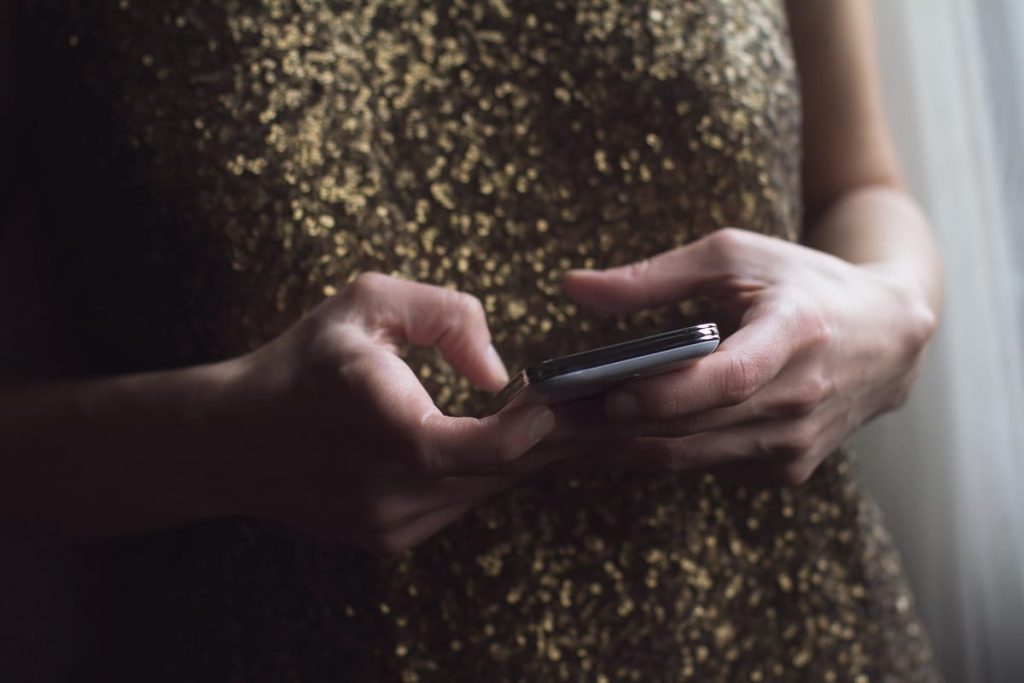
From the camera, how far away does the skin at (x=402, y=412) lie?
1.34 ft

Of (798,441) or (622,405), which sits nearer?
(622,405)

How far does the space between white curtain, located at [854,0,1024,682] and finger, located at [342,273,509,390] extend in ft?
1.98

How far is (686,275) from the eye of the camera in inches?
20.4

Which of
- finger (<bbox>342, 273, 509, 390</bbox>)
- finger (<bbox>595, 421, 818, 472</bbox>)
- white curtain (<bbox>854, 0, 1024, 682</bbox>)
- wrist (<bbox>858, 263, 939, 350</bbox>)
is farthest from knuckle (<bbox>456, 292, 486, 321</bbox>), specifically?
white curtain (<bbox>854, 0, 1024, 682</bbox>)

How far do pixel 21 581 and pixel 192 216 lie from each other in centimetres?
36

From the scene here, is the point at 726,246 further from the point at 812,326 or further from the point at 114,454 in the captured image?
the point at 114,454

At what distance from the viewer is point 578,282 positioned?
527mm

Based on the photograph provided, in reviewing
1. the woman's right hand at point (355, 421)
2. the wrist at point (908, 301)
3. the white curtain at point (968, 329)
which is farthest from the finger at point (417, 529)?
the white curtain at point (968, 329)

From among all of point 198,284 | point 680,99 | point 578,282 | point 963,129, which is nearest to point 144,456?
point 198,284

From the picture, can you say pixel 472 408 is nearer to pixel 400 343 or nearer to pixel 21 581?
pixel 400 343

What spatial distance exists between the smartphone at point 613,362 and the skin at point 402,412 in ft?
0.19

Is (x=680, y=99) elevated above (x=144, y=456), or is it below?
above

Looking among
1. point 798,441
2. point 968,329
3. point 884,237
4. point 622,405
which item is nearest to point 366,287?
point 622,405

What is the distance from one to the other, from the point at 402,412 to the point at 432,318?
83mm
